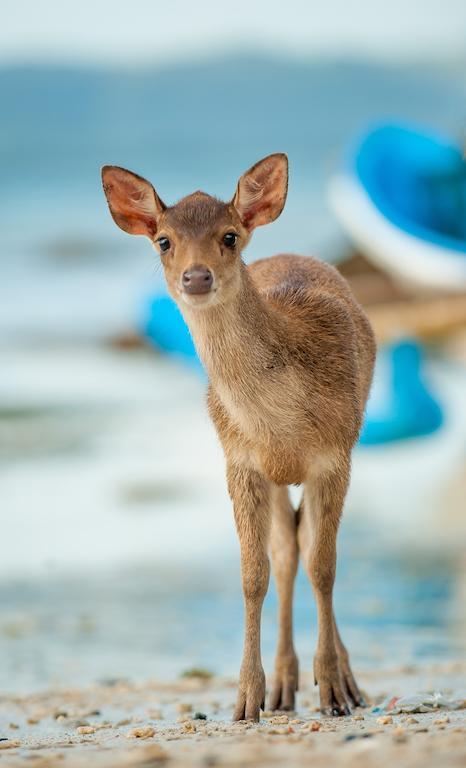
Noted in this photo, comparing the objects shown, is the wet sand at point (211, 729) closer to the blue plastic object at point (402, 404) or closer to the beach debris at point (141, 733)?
the beach debris at point (141, 733)

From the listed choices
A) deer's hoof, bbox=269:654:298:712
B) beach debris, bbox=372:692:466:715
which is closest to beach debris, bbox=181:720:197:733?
beach debris, bbox=372:692:466:715

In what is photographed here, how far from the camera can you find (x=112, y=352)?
2994 centimetres

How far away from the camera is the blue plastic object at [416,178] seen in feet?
68.8

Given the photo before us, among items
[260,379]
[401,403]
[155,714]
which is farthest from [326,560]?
[401,403]

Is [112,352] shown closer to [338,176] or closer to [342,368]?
[338,176]

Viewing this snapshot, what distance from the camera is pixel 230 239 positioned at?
4992mm

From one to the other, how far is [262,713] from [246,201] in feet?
6.95

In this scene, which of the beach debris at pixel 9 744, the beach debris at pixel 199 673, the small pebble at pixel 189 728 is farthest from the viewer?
the beach debris at pixel 199 673

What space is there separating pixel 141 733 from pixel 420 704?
1.15 m

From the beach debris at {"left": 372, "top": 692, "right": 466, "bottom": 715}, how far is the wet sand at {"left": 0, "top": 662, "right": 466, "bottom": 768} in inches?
2.9

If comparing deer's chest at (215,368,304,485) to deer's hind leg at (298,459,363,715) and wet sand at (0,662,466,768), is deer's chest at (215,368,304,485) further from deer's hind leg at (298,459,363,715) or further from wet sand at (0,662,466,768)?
wet sand at (0,662,466,768)

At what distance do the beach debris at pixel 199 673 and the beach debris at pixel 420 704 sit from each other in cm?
131

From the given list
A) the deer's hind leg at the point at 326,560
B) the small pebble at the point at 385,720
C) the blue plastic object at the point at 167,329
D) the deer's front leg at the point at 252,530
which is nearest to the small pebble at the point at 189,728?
the deer's front leg at the point at 252,530

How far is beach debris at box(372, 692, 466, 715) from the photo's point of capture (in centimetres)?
497
